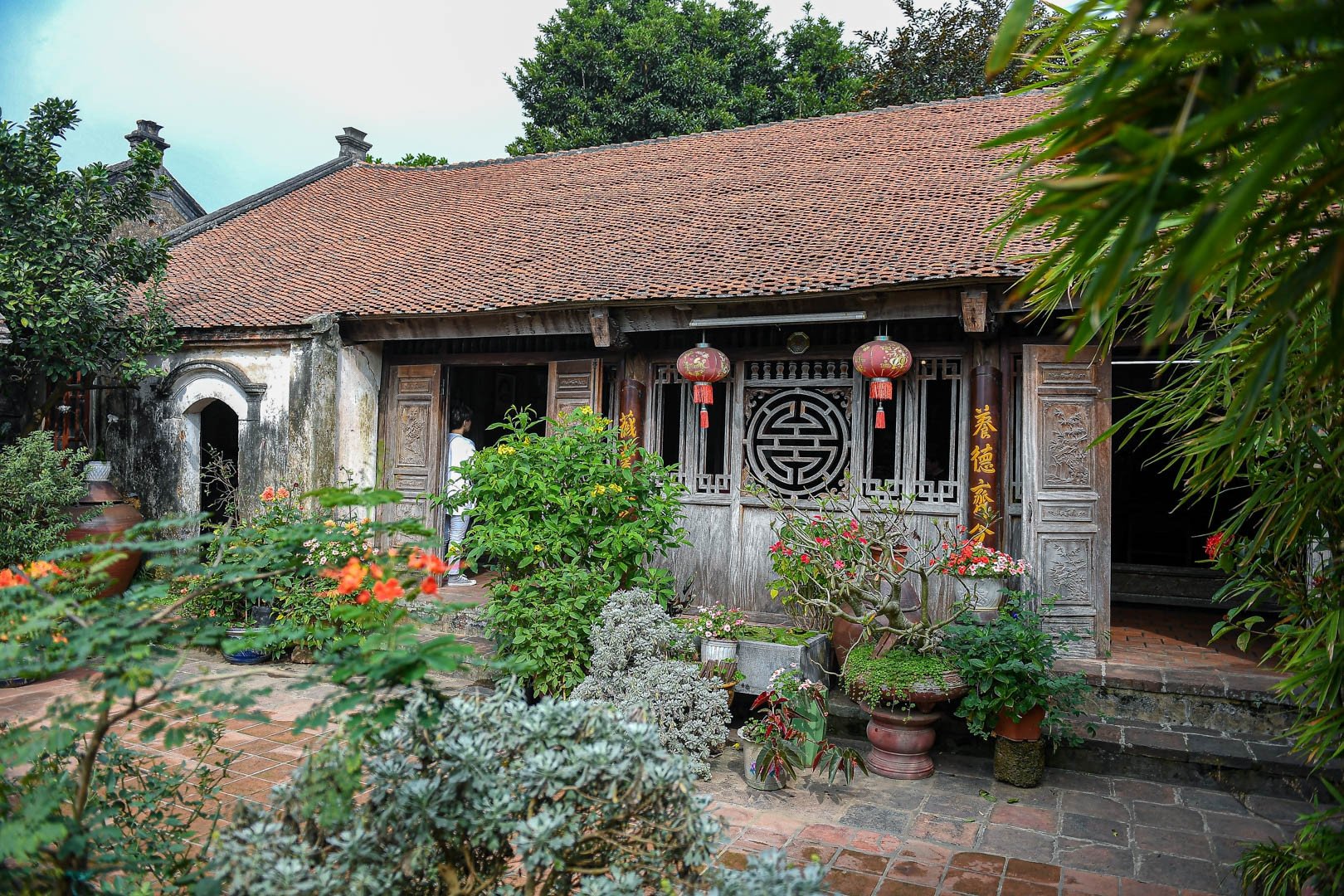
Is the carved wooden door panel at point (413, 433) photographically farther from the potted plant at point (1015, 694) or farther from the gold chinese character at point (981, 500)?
the potted plant at point (1015, 694)

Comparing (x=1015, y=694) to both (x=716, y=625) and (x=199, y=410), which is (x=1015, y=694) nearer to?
(x=716, y=625)

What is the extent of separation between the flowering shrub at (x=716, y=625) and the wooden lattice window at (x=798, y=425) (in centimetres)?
153

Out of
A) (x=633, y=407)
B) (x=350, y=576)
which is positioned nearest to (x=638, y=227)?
(x=633, y=407)

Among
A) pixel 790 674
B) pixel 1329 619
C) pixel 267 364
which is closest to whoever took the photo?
pixel 1329 619

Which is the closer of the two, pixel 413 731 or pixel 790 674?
pixel 413 731

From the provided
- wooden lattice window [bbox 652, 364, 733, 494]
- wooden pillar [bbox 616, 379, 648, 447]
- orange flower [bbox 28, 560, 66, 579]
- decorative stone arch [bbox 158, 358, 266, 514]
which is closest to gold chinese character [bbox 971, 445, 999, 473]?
wooden lattice window [bbox 652, 364, 733, 494]

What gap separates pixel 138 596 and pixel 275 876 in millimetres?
646

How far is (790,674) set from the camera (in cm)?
444

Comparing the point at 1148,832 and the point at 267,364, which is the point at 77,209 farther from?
the point at 1148,832

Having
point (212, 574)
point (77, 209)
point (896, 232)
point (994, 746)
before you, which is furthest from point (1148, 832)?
point (77, 209)

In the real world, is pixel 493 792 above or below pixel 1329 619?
below

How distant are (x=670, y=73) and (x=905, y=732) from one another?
16470 mm

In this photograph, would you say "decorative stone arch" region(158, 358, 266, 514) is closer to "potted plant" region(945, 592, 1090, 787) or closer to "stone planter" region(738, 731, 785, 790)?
"stone planter" region(738, 731, 785, 790)

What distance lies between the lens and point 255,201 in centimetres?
1224
